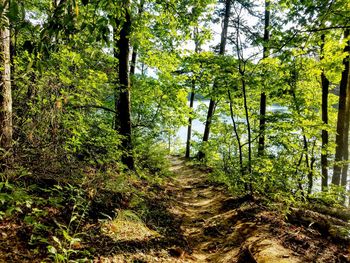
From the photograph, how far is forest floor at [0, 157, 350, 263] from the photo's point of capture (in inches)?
126

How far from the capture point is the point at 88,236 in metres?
3.66

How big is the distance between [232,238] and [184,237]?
3.33 ft

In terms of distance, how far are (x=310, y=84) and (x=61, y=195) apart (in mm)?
11982

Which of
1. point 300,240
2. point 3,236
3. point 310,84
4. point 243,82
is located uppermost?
point 310,84

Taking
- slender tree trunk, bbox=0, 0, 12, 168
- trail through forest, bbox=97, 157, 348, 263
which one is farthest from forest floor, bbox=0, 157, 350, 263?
slender tree trunk, bbox=0, 0, 12, 168

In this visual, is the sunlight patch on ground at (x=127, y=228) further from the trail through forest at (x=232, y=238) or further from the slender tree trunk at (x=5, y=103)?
the slender tree trunk at (x=5, y=103)

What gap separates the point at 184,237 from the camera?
17.4 ft

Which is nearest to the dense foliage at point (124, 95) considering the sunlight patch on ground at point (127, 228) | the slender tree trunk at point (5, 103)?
the slender tree trunk at point (5, 103)

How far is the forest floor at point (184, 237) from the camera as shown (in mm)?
3189

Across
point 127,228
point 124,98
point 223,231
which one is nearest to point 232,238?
point 223,231

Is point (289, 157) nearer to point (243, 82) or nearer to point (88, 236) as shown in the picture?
point (243, 82)

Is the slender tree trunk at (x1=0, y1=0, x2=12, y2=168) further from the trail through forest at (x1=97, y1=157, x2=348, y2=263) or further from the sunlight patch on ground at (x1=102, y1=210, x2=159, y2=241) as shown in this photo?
the trail through forest at (x1=97, y1=157, x2=348, y2=263)

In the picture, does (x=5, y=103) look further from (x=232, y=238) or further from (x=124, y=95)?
(x=232, y=238)

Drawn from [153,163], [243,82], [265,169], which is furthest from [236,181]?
[153,163]
